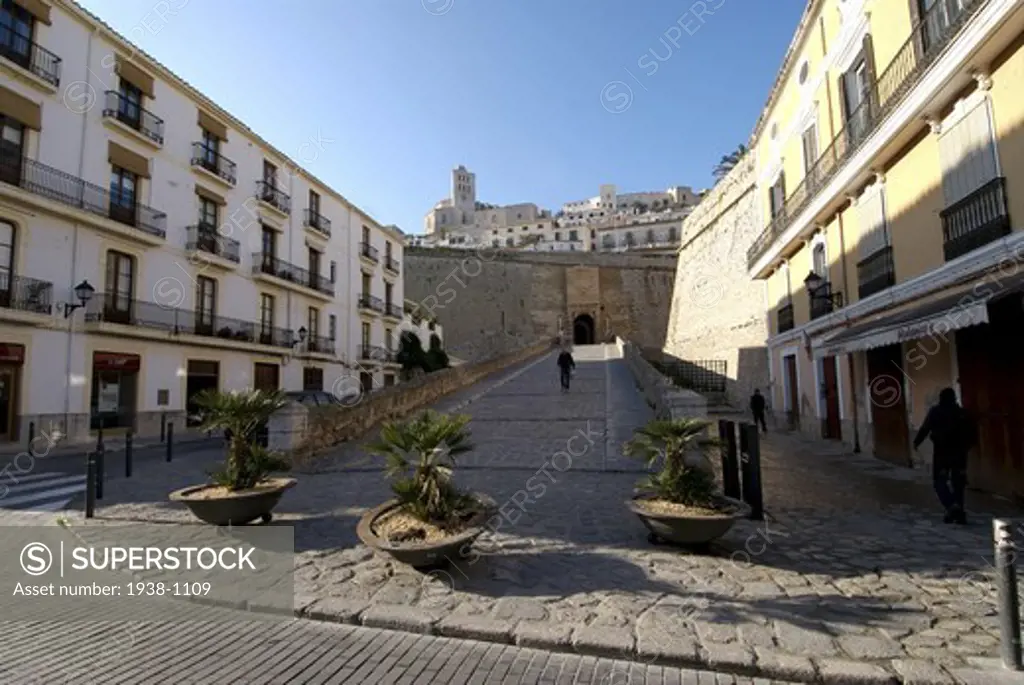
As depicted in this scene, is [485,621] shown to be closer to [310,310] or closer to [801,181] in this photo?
[801,181]

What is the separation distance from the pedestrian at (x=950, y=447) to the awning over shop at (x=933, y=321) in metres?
0.95

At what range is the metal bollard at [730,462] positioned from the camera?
698 cm

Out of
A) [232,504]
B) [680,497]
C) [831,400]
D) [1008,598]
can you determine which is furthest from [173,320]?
[1008,598]

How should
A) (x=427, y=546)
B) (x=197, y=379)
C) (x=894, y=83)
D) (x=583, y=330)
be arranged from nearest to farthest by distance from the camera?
(x=427, y=546)
(x=894, y=83)
(x=197, y=379)
(x=583, y=330)

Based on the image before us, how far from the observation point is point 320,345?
94.9ft

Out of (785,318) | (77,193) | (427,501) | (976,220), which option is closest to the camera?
(427,501)

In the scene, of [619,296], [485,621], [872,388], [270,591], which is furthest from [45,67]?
[619,296]

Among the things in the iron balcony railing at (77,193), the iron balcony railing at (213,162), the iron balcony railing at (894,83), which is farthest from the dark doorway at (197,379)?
the iron balcony railing at (894,83)

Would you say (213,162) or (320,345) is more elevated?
(213,162)

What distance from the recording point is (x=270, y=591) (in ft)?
15.8

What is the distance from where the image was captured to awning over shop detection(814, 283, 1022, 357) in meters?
6.60

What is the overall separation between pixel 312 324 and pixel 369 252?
7.33 meters

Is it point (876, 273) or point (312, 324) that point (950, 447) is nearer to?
point (876, 273)

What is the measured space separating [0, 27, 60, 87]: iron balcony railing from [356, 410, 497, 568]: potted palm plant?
1810 centimetres
